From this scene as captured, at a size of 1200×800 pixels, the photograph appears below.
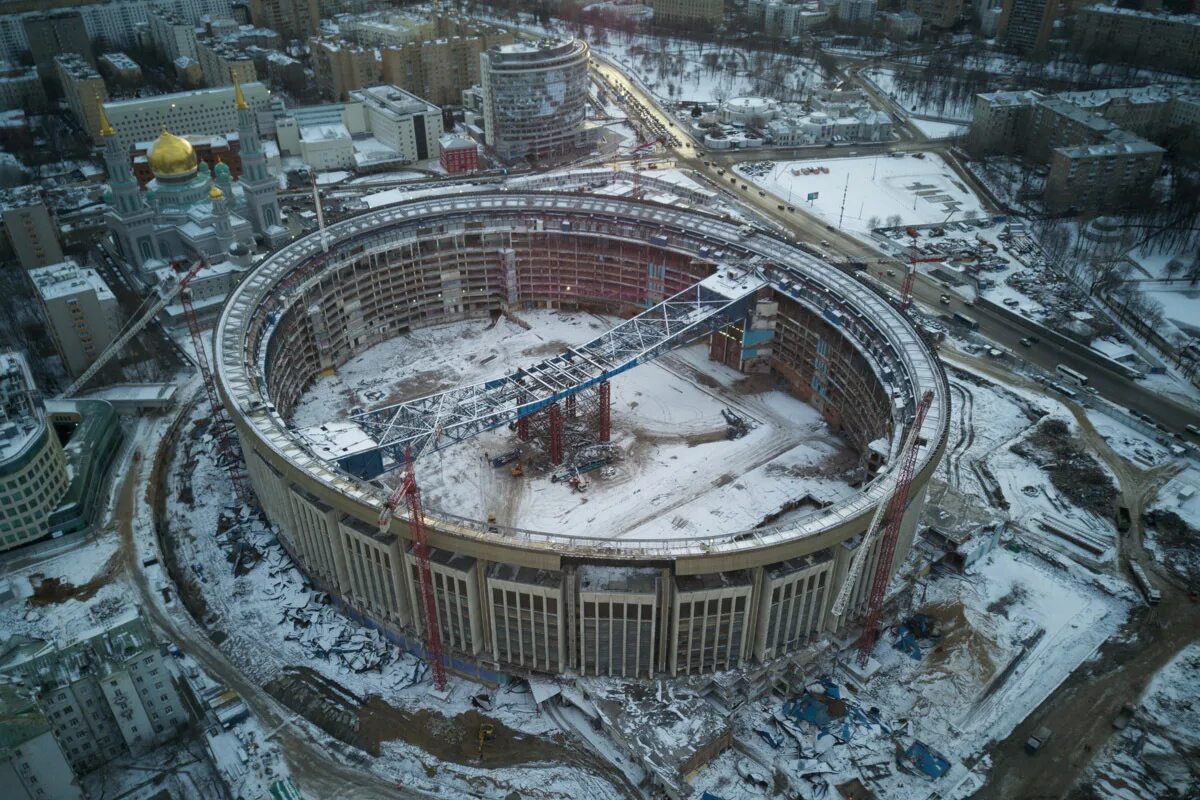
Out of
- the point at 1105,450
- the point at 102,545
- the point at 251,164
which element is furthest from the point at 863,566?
the point at 251,164

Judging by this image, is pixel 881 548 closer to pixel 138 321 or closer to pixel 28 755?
pixel 28 755

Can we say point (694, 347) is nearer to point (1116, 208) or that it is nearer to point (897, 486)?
point (897, 486)

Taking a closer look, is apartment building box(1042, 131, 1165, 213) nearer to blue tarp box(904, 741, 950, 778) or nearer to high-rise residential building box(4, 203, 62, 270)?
blue tarp box(904, 741, 950, 778)

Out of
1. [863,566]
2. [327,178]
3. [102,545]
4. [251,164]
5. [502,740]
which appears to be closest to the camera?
[502,740]

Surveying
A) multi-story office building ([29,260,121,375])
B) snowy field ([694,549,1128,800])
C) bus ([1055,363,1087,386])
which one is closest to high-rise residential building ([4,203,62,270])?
multi-story office building ([29,260,121,375])

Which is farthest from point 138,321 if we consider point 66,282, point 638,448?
point 638,448
